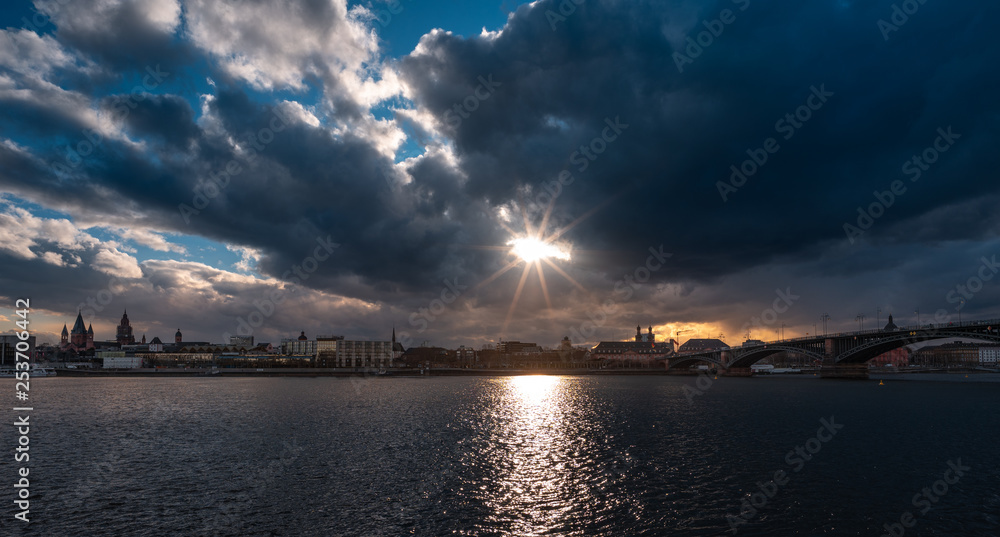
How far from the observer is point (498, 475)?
121 ft

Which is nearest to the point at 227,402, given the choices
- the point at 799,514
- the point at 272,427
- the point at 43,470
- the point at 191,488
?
the point at 272,427

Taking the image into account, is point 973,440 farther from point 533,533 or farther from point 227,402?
point 227,402
